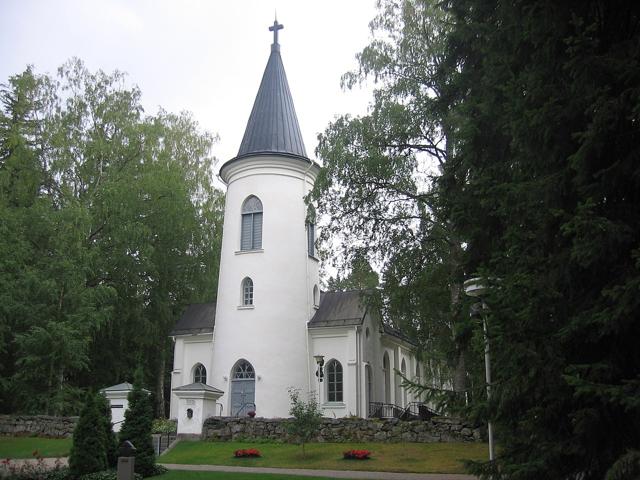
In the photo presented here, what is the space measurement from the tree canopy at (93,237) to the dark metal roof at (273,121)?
6.30m

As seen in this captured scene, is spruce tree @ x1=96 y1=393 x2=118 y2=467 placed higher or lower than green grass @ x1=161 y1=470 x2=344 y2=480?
higher

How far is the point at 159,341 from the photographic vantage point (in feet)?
107

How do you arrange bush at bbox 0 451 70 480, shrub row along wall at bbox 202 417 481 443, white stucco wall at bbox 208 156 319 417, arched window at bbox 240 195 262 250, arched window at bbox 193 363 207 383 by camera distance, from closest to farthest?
bush at bbox 0 451 70 480, shrub row along wall at bbox 202 417 481 443, white stucco wall at bbox 208 156 319 417, arched window at bbox 240 195 262 250, arched window at bbox 193 363 207 383

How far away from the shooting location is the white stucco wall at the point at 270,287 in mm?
25109

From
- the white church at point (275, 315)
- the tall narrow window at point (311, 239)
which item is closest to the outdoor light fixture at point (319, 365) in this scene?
the white church at point (275, 315)

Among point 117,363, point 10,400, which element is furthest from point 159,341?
point 10,400

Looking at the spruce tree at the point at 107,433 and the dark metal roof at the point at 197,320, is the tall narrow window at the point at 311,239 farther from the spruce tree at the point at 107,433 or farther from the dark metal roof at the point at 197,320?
the spruce tree at the point at 107,433

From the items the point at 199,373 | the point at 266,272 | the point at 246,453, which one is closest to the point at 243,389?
the point at 199,373

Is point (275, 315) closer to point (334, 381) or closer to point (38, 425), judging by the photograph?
point (334, 381)

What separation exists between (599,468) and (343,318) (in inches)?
777

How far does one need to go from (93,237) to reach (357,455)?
19526 millimetres

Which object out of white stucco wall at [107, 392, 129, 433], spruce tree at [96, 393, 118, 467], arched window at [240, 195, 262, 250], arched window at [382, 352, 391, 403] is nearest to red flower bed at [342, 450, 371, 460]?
spruce tree at [96, 393, 118, 467]

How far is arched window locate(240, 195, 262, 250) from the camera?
26.8 meters

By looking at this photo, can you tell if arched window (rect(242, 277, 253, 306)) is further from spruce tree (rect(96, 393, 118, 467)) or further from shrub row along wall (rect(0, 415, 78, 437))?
spruce tree (rect(96, 393, 118, 467))
